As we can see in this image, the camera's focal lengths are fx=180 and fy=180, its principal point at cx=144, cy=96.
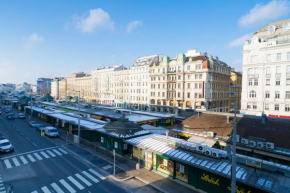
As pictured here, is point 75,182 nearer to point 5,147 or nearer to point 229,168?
point 229,168

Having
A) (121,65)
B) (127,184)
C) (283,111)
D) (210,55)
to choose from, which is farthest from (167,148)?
(121,65)

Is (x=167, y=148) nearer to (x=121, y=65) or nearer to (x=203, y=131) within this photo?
(x=203, y=131)

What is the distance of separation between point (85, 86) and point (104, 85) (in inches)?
883

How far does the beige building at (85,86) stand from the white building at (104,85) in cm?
529

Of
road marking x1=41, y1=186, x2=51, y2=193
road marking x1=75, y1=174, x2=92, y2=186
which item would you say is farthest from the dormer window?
road marking x1=41, y1=186, x2=51, y2=193

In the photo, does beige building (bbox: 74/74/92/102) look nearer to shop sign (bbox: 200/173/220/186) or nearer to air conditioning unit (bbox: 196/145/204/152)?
air conditioning unit (bbox: 196/145/204/152)

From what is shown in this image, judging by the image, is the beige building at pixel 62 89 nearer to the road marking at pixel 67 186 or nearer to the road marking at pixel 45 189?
the road marking at pixel 67 186

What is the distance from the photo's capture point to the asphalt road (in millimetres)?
17531

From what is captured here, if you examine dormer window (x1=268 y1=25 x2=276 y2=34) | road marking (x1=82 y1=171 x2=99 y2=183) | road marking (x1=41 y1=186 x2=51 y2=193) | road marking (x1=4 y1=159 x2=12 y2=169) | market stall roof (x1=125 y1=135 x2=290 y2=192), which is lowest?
road marking (x1=82 y1=171 x2=99 y2=183)

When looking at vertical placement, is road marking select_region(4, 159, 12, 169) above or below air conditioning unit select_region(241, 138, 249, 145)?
below

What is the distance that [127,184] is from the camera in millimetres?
18344

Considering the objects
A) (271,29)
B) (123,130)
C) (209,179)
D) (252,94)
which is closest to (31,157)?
(123,130)

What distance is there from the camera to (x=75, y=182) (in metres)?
18.6

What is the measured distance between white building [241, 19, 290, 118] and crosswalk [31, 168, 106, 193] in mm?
43589
